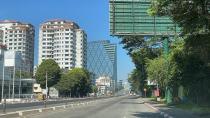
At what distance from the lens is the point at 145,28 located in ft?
190

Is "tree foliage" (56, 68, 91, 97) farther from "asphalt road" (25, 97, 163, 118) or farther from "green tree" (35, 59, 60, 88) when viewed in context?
"asphalt road" (25, 97, 163, 118)

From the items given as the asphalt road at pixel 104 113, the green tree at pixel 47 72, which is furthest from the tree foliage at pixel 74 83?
the asphalt road at pixel 104 113

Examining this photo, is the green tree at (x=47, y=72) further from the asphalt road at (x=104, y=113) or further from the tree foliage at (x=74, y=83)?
the asphalt road at (x=104, y=113)

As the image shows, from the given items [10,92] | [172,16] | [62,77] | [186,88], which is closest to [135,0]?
[186,88]

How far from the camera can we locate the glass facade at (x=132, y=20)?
56.7m

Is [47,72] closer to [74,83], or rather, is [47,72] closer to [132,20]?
[74,83]

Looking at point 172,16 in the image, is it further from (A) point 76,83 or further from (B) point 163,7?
(A) point 76,83

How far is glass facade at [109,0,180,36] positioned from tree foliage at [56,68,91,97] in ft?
335

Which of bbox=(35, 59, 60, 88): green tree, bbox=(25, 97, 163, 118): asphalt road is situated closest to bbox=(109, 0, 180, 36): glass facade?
bbox=(25, 97, 163, 118): asphalt road

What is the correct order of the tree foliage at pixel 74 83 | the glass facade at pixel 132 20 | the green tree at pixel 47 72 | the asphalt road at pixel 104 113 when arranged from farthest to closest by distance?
1. the tree foliage at pixel 74 83
2. the green tree at pixel 47 72
3. the glass facade at pixel 132 20
4. the asphalt road at pixel 104 113

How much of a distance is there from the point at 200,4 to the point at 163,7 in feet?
4.79

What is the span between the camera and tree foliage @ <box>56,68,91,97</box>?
160 metres

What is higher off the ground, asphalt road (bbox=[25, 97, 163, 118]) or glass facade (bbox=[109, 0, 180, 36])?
glass facade (bbox=[109, 0, 180, 36])

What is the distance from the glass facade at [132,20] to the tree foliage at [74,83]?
4024 inches
